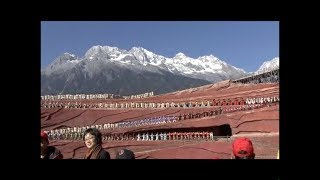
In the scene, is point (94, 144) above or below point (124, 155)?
above

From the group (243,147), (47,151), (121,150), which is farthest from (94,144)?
(243,147)

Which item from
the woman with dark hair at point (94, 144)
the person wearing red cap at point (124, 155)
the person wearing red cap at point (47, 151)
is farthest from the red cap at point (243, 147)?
the person wearing red cap at point (47, 151)

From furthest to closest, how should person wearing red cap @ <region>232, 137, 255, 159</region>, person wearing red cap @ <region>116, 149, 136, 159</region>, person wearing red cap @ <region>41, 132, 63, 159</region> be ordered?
person wearing red cap @ <region>41, 132, 63, 159</region> < person wearing red cap @ <region>116, 149, 136, 159</region> < person wearing red cap @ <region>232, 137, 255, 159</region>

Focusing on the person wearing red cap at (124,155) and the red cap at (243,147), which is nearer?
the red cap at (243,147)

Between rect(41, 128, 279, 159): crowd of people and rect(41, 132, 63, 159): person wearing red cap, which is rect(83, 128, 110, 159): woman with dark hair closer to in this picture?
rect(41, 128, 279, 159): crowd of people

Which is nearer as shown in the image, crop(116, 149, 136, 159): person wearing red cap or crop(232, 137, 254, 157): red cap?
crop(232, 137, 254, 157): red cap

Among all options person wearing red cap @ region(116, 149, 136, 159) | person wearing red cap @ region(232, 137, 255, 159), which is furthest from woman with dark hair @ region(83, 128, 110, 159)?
person wearing red cap @ region(232, 137, 255, 159)

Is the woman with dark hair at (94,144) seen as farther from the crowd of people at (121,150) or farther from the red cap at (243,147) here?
the red cap at (243,147)

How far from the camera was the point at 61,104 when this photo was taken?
8.71 m

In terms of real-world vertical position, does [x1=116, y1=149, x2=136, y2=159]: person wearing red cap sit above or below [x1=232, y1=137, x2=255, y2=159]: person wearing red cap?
below

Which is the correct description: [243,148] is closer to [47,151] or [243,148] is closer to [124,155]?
[124,155]
